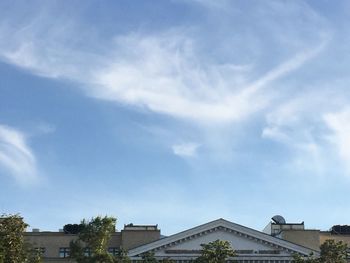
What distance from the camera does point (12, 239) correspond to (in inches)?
1747

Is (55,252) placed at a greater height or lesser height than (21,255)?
greater

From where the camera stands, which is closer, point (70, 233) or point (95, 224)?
point (95, 224)

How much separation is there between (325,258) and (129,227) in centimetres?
2527

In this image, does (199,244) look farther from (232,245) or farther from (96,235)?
(96,235)

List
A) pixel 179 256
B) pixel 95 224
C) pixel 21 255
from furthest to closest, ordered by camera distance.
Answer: pixel 179 256 → pixel 95 224 → pixel 21 255

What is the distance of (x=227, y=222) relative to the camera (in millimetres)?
72062

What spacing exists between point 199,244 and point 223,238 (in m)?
2.67

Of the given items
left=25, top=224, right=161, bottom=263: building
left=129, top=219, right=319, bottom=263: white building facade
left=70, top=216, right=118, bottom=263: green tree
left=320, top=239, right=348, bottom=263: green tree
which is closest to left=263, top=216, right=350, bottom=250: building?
left=129, top=219, right=319, bottom=263: white building facade

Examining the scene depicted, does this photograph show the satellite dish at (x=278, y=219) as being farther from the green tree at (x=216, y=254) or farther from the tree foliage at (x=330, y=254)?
the green tree at (x=216, y=254)

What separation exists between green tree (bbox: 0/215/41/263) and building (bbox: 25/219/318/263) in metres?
25.9

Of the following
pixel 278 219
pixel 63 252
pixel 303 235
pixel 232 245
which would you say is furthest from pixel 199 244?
pixel 278 219

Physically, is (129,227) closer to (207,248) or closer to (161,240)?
(161,240)

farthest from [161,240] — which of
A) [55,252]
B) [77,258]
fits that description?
[77,258]

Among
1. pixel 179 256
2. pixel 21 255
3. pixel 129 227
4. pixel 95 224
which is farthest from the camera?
pixel 129 227
